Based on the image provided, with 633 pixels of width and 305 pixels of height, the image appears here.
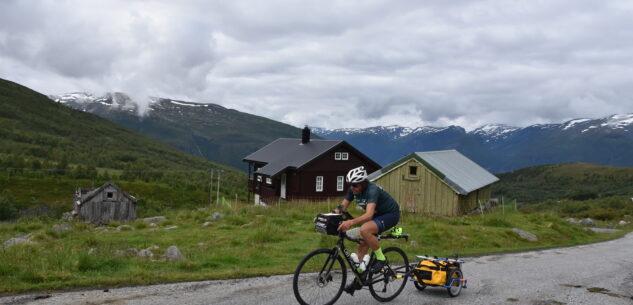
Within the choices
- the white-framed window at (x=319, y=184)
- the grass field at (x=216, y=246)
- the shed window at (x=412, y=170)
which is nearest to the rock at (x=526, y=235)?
the grass field at (x=216, y=246)

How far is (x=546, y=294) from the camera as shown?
973 cm

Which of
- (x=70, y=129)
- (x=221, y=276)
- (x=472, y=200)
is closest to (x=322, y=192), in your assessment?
(x=472, y=200)

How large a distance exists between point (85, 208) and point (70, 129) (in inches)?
5237

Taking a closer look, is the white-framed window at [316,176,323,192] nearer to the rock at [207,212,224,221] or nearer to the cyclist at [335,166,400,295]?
the rock at [207,212,224,221]

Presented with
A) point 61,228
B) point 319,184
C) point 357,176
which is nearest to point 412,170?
point 319,184

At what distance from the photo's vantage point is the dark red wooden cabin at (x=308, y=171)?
46188 mm

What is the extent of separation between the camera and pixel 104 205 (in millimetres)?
42438

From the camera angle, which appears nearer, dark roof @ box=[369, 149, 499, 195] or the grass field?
the grass field

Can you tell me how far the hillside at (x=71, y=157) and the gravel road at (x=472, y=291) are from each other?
5014cm

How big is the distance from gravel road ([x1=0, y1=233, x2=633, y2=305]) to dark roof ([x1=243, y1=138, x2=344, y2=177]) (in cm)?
3329

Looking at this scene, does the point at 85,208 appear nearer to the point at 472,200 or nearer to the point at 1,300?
the point at 472,200

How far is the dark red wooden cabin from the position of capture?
1818 inches

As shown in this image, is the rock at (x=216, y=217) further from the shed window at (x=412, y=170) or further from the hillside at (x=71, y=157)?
the hillside at (x=71, y=157)

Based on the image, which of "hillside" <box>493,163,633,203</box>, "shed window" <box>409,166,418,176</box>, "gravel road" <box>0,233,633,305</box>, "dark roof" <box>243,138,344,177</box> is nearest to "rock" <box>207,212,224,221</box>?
"shed window" <box>409,166,418,176</box>
